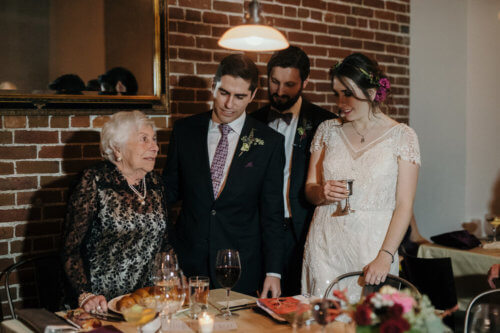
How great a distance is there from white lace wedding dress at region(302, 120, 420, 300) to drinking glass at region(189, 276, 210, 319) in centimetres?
89

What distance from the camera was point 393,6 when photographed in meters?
4.52

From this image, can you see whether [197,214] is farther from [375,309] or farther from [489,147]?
[489,147]

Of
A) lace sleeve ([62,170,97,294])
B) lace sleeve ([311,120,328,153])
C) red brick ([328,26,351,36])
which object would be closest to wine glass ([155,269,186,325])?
lace sleeve ([62,170,97,294])

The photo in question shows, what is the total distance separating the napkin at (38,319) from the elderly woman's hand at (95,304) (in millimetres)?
174

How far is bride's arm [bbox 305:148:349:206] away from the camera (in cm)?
238

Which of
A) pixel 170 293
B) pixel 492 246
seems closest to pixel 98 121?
pixel 170 293

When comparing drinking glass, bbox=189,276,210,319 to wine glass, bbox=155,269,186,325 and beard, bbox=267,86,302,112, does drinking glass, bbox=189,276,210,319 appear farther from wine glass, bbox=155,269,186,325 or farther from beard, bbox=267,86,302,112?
beard, bbox=267,86,302,112

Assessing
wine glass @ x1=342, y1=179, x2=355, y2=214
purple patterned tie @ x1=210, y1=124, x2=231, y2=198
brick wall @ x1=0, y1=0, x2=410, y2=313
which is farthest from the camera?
brick wall @ x1=0, y1=0, x2=410, y2=313

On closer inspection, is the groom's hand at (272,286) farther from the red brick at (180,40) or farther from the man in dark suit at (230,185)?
the red brick at (180,40)

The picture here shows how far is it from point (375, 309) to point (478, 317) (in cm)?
58

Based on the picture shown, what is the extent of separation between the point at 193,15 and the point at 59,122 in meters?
1.13

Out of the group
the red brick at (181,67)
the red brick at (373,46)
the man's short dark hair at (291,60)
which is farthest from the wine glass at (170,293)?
the red brick at (373,46)

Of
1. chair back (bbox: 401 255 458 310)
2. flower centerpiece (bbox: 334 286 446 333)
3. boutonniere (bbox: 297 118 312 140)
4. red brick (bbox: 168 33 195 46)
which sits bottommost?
chair back (bbox: 401 255 458 310)

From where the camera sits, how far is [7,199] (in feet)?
9.17
